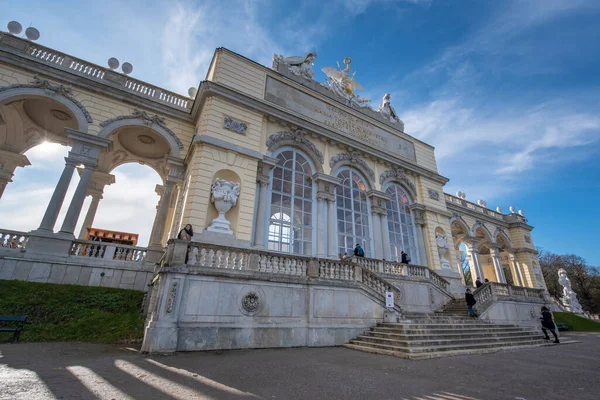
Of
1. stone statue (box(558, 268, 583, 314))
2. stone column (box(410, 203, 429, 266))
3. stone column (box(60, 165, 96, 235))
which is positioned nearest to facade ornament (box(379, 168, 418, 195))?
stone column (box(410, 203, 429, 266))

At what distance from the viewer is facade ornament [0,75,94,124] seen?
480 inches

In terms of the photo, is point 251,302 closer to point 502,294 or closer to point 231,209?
point 231,209

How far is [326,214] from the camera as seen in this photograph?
14453mm

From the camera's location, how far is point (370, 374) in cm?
521

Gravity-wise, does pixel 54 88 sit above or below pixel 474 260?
above

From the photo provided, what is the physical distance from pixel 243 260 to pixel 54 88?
1205 cm

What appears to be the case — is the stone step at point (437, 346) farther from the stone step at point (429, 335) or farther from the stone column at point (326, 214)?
the stone column at point (326, 214)

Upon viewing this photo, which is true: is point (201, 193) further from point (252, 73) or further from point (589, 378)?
point (589, 378)

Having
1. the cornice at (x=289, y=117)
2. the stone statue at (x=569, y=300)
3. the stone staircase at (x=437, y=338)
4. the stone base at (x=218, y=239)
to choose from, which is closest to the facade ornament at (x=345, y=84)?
the cornice at (x=289, y=117)

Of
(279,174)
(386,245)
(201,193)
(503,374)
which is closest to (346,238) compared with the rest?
(386,245)

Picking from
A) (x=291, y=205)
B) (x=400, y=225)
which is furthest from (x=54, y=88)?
(x=400, y=225)

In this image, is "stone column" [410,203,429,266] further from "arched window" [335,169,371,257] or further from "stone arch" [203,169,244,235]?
"stone arch" [203,169,244,235]

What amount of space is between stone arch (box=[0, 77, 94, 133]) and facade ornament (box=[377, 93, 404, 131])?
17.5 meters

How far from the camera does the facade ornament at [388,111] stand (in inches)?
822
